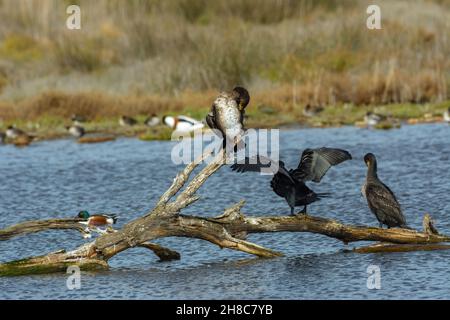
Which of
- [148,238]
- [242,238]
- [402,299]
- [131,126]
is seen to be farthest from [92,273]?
[131,126]

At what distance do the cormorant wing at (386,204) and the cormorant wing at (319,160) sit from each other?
839mm

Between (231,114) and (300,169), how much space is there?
49.7 inches

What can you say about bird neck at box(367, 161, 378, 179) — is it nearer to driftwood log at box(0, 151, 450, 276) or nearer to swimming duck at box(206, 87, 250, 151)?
driftwood log at box(0, 151, 450, 276)

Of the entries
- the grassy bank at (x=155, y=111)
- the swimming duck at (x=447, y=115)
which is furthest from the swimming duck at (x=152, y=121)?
the swimming duck at (x=447, y=115)

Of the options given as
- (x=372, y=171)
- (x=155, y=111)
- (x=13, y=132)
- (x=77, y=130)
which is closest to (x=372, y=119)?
(x=155, y=111)

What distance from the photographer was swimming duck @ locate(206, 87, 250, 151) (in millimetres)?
13102

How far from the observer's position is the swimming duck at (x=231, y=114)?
13.1 meters

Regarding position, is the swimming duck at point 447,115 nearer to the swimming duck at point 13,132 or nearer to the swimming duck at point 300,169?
the swimming duck at point 13,132

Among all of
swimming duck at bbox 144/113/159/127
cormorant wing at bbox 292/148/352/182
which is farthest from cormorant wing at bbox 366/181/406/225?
swimming duck at bbox 144/113/159/127

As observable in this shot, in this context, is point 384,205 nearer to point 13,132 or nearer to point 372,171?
point 372,171

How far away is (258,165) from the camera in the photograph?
13.4 meters

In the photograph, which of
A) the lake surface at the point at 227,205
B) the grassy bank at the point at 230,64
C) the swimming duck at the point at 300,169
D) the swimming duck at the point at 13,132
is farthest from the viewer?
the grassy bank at the point at 230,64
